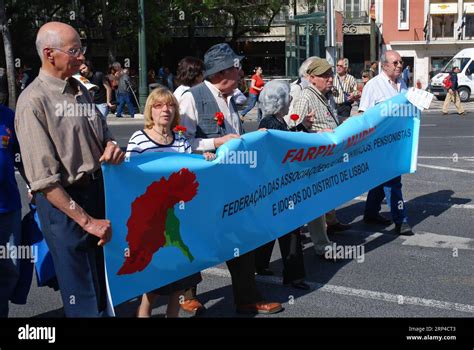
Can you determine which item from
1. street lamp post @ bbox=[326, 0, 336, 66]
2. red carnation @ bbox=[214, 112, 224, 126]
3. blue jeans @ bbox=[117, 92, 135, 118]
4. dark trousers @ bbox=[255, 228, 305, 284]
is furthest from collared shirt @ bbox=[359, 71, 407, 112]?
blue jeans @ bbox=[117, 92, 135, 118]

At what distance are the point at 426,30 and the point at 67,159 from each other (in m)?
51.5

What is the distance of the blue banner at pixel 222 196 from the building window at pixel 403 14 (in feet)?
160

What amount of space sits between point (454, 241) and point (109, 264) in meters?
4.20

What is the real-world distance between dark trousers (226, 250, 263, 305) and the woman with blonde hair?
0.56m

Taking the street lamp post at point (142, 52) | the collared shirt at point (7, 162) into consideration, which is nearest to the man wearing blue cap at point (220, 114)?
the collared shirt at point (7, 162)

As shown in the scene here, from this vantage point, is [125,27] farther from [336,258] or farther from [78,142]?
[78,142]

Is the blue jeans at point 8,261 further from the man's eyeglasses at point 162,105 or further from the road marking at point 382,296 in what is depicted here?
the road marking at point 382,296

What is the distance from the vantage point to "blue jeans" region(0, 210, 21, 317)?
412cm

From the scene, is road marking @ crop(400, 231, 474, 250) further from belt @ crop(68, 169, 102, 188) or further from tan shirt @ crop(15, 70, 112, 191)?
tan shirt @ crop(15, 70, 112, 191)

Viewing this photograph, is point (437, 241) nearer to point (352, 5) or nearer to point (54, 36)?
point (54, 36)

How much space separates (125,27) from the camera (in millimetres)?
31969

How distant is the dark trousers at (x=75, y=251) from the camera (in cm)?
362

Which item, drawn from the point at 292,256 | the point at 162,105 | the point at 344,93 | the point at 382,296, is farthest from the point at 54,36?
the point at 344,93
